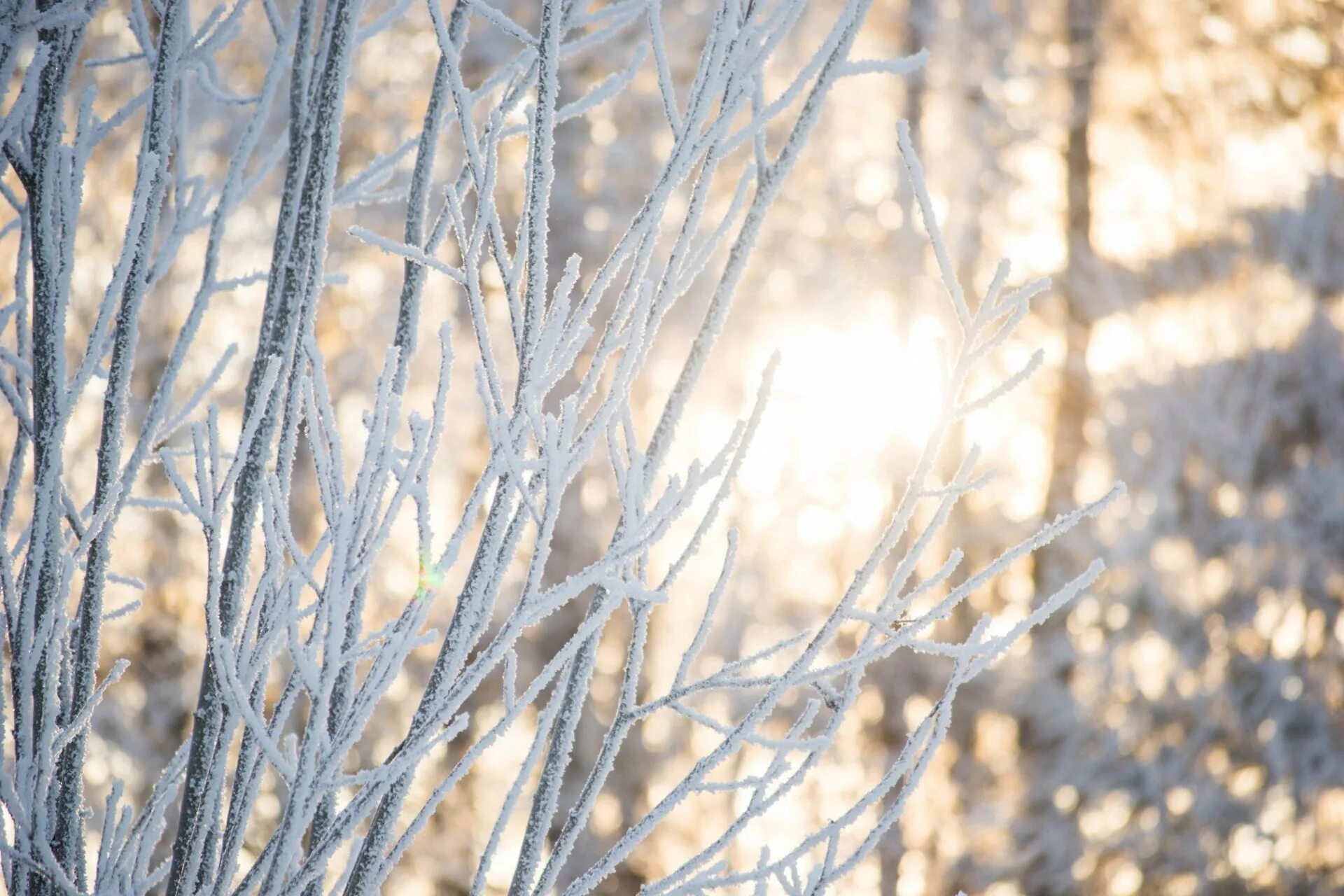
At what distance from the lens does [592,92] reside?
623mm

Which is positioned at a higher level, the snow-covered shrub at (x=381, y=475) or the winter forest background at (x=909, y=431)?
the winter forest background at (x=909, y=431)

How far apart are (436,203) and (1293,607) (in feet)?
7.94

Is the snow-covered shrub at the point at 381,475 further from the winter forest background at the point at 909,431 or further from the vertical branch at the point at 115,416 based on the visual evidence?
the winter forest background at the point at 909,431

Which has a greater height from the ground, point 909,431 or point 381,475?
point 909,431

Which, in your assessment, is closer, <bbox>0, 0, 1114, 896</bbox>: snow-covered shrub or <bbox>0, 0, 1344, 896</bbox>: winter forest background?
<bbox>0, 0, 1114, 896</bbox>: snow-covered shrub

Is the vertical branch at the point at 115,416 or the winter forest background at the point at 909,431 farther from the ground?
the winter forest background at the point at 909,431

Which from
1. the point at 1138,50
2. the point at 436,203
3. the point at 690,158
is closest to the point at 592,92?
the point at 690,158

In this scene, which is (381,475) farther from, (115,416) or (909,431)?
(909,431)

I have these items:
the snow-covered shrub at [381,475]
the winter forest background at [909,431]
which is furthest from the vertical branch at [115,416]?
the winter forest background at [909,431]

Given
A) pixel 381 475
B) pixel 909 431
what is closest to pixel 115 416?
pixel 381 475

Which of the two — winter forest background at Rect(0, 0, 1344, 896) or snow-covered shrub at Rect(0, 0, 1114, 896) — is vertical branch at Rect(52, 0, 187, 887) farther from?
winter forest background at Rect(0, 0, 1344, 896)

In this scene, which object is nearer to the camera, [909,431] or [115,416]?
[115,416]

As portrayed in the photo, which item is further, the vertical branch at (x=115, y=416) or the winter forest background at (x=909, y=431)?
the winter forest background at (x=909, y=431)

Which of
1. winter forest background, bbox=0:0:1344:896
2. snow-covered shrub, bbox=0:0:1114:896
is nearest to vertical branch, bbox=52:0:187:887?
snow-covered shrub, bbox=0:0:1114:896
